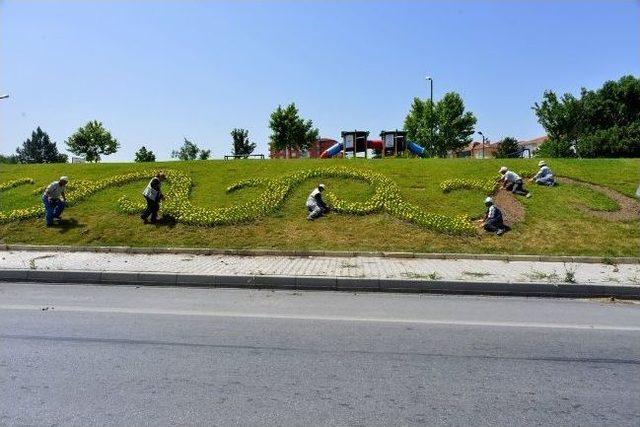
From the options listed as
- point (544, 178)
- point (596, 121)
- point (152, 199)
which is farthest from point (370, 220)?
point (596, 121)

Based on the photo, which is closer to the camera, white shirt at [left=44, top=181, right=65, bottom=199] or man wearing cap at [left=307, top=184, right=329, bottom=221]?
white shirt at [left=44, top=181, right=65, bottom=199]

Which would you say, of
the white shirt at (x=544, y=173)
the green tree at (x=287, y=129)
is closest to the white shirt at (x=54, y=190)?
the white shirt at (x=544, y=173)

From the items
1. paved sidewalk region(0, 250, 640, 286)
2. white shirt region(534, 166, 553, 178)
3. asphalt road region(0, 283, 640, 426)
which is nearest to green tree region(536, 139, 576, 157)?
white shirt region(534, 166, 553, 178)

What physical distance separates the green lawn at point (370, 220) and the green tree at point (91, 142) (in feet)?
93.5

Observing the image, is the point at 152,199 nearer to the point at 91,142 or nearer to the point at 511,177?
the point at 511,177

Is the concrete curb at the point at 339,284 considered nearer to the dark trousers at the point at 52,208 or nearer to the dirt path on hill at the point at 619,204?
the dark trousers at the point at 52,208

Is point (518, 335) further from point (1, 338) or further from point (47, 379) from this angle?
point (1, 338)

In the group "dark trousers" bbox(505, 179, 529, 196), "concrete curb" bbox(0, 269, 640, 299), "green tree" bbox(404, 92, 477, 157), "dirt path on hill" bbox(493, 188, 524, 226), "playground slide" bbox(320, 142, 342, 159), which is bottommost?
"concrete curb" bbox(0, 269, 640, 299)

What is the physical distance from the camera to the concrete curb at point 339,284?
9102 millimetres

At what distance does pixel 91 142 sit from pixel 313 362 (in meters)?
48.7

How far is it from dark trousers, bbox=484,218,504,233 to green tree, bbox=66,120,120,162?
139ft

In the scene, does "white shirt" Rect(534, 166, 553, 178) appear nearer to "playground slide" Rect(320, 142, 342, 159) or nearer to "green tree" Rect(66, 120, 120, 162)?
"playground slide" Rect(320, 142, 342, 159)

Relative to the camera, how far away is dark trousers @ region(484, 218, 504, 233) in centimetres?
1427

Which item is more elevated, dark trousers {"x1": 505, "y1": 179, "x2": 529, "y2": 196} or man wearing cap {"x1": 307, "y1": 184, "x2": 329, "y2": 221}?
dark trousers {"x1": 505, "y1": 179, "x2": 529, "y2": 196}
